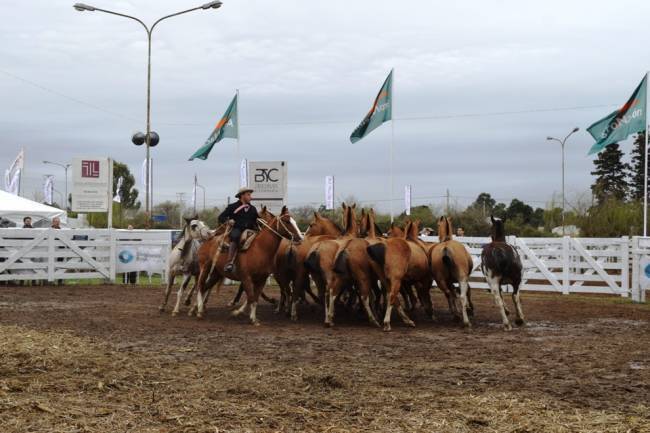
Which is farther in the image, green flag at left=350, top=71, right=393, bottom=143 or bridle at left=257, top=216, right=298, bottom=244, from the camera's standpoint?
green flag at left=350, top=71, right=393, bottom=143

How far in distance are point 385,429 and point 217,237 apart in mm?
8762

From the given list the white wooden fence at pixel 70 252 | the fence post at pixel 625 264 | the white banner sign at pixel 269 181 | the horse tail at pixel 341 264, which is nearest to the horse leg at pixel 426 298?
the horse tail at pixel 341 264

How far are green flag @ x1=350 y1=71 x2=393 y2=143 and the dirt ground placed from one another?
35.9 feet

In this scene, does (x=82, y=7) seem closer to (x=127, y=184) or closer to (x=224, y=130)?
(x=224, y=130)

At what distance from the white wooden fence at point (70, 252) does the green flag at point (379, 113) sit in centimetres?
694

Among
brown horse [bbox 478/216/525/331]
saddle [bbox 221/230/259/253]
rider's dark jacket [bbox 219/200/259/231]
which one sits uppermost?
rider's dark jacket [bbox 219/200/259/231]

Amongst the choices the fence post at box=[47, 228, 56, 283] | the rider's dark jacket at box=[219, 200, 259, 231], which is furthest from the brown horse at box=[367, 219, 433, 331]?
the fence post at box=[47, 228, 56, 283]

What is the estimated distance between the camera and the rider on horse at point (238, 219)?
44.3ft

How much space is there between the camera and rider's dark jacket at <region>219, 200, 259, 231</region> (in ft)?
45.0

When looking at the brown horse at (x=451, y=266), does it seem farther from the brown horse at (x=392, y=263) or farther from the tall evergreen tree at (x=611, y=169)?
the tall evergreen tree at (x=611, y=169)

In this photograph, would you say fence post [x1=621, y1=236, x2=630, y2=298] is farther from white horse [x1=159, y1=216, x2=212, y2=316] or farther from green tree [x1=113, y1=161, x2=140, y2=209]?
green tree [x1=113, y1=161, x2=140, y2=209]

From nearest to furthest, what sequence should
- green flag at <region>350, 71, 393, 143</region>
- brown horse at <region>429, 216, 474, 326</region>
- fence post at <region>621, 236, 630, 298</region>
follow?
brown horse at <region>429, 216, 474, 326</region>
fence post at <region>621, 236, 630, 298</region>
green flag at <region>350, 71, 393, 143</region>

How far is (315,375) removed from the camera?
321 inches

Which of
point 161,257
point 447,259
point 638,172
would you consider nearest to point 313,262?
point 447,259
